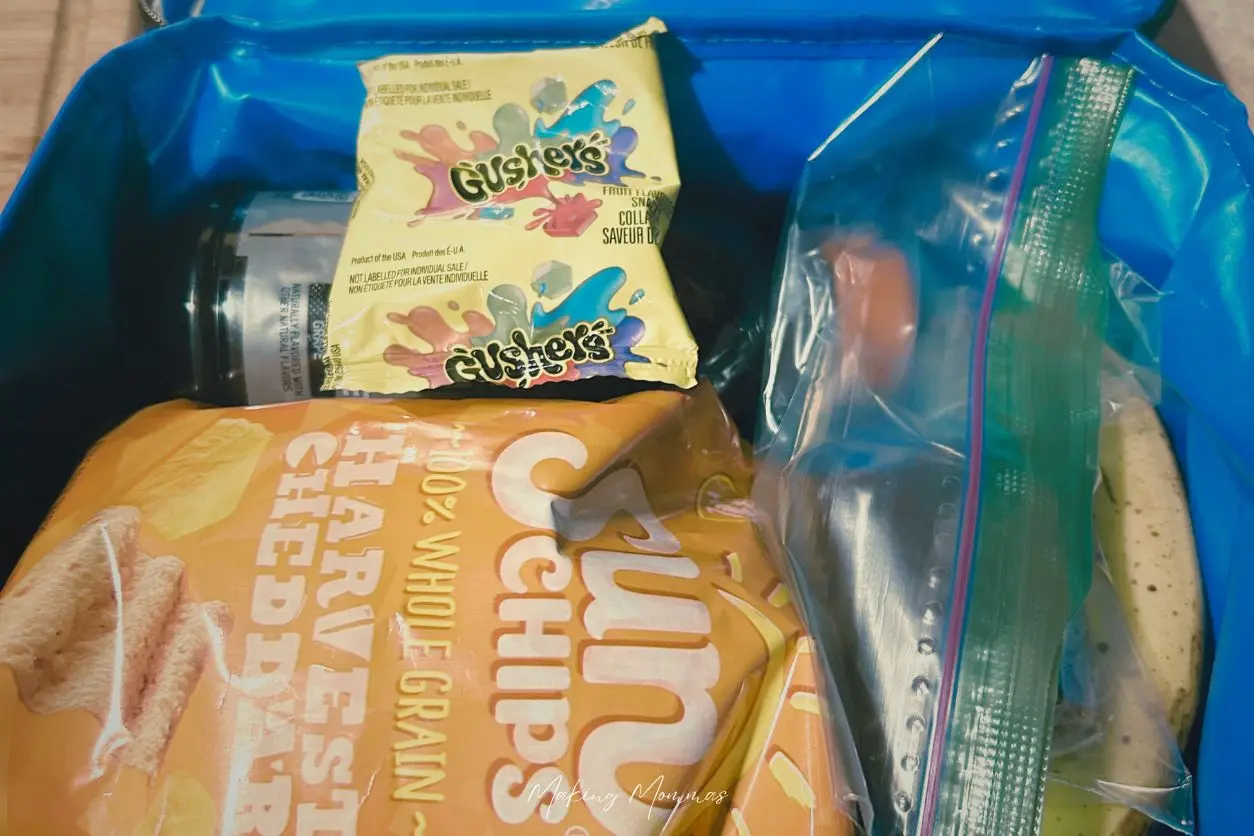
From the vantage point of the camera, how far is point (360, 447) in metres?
0.46

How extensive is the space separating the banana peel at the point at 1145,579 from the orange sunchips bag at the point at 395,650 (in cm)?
15

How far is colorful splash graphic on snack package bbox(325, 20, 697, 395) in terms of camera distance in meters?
0.49

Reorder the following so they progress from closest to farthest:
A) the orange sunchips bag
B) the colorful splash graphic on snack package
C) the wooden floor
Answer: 1. the orange sunchips bag
2. the colorful splash graphic on snack package
3. the wooden floor

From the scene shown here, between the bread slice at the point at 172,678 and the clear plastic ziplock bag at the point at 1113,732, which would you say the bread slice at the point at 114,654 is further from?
the clear plastic ziplock bag at the point at 1113,732

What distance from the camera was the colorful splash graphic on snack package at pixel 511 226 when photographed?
0.49 meters

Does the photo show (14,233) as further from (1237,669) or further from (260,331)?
(1237,669)

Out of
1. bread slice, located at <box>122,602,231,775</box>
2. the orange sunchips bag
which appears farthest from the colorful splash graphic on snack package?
Result: bread slice, located at <box>122,602,231,775</box>

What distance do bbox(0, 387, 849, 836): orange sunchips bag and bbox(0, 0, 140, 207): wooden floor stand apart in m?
0.34

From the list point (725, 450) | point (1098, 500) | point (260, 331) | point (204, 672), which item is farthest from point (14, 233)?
point (1098, 500)

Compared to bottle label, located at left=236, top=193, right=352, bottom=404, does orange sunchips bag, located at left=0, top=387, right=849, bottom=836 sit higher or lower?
lower

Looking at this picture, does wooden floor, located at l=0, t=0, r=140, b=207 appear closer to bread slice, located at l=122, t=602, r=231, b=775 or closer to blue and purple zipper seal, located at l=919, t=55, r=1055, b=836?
bread slice, located at l=122, t=602, r=231, b=775

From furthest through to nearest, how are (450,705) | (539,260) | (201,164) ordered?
(201,164) < (539,260) < (450,705)

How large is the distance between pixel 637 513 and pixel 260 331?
0.26 m

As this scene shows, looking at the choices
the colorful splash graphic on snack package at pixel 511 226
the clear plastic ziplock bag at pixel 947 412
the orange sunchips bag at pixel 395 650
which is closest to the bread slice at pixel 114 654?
the orange sunchips bag at pixel 395 650
